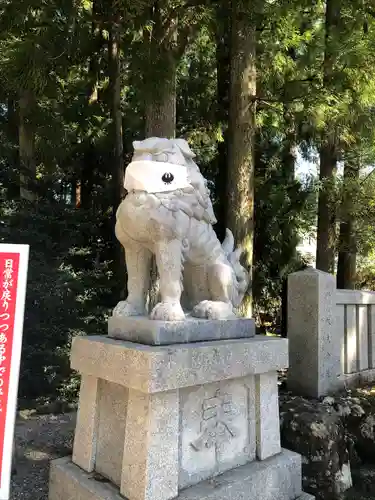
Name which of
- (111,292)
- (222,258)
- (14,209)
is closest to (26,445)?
(222,258)

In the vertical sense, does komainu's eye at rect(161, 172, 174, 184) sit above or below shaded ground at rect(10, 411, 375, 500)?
above

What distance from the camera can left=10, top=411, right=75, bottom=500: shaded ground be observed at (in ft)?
9.13

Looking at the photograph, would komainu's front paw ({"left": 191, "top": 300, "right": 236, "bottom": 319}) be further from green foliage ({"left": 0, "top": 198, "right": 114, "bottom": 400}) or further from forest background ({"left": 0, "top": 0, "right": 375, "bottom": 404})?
green foliage ({"left": 0, "top": 198, "right": 114, "bottom": 400})

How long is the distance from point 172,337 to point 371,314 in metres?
3.82

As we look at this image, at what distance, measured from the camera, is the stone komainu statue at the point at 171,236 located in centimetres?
224

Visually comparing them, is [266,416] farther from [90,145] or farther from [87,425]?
[90,145]

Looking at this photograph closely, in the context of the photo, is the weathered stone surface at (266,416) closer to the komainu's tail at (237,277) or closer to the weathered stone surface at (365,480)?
the komainu's tail at (237,277)

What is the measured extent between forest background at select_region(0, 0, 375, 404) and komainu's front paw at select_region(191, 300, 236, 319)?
2644 mm

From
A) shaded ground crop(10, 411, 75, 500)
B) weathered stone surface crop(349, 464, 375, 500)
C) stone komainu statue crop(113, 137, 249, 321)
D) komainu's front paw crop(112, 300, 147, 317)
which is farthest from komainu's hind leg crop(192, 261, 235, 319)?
weathered stone surface crop(349, 464, 375, 500)

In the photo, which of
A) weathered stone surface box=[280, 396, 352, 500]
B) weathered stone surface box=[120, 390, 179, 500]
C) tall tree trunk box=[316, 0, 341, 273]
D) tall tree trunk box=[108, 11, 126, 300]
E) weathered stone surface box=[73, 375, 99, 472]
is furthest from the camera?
tall tree trunk box=[316, 0, 341, 273]

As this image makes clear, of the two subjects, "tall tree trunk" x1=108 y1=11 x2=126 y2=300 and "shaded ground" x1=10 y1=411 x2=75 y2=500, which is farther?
"tall tree trunk" x1=108 y1=11 x2=126 y2=300

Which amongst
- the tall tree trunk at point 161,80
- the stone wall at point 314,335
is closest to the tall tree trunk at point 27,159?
the tall tree trunk at point 161,80

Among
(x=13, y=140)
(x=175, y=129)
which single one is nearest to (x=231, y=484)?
(x=175, y=129)

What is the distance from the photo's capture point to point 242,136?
17.6 feet
